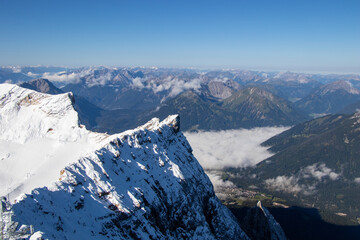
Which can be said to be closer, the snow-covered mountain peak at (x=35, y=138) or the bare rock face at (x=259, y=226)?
the snow-covered mountain peak at (x=35, y=138)

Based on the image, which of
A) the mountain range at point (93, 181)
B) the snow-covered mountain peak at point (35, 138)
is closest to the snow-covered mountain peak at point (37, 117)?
the snow-covered mountain peak at point (35, 138)

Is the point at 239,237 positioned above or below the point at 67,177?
below

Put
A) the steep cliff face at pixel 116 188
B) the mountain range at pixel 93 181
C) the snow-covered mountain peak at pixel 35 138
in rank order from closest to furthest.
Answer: the mountain range at pixel 93 181 < the steep cliff face at pixel 116 188 < the snow-covered mountain peak at pixel 35 138

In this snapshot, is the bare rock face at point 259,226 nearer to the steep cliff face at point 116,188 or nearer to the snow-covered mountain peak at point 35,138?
the steep cliff face at point 116,188

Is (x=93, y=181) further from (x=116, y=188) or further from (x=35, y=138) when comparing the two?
(x=35, y=138)

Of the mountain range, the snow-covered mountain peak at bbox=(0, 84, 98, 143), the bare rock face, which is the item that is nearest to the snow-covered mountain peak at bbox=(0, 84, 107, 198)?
the snow-covered mountain peak at bbox=(0, 84, 98, 143)

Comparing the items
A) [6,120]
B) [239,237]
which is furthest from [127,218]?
[6,120]

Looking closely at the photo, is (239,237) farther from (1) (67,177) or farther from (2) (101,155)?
(1) (67,177)

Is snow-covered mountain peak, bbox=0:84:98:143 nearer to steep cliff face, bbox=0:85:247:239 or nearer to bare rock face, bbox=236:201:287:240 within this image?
steep cliff face, bbox=0:85:247:239
